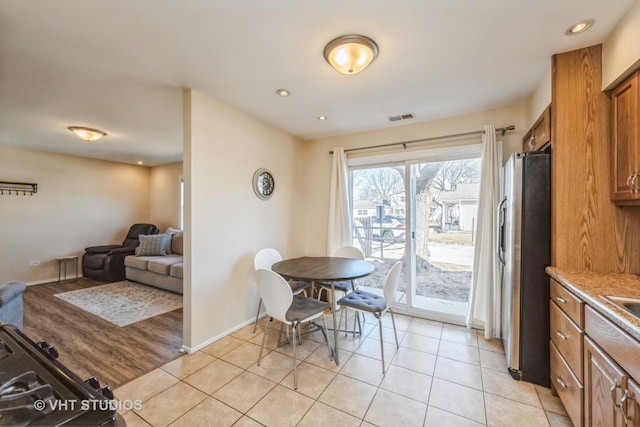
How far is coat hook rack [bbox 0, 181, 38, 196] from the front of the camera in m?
4.35

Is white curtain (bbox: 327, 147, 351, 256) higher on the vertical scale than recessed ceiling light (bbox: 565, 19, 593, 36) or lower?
lower

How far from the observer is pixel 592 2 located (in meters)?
1.43

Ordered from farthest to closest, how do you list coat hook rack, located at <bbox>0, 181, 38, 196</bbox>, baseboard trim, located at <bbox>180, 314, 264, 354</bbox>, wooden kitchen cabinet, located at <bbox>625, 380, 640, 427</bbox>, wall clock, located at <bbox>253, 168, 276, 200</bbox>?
coat hook rack, located at <bbox>0, 181, 38, 196</bbox>
wall clock, located at <bbox>253, 168, 276, 200</bbox>
baseboard trim, located at <bbox>180, 314, 264, 354</bbox>
wooden kitchen cabinet, located at <bbox>625, 380, 640, 427</bbox>

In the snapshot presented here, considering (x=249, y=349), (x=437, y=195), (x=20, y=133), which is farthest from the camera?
(x=20, y=133)

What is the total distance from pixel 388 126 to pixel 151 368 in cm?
354

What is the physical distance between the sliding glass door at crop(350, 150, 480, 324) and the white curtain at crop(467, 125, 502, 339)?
204 millimetres

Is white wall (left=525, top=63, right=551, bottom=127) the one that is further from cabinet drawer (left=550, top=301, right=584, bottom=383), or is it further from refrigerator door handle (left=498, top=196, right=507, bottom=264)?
cabinet drawer (left=550, top=301, right=584, bottom=383)

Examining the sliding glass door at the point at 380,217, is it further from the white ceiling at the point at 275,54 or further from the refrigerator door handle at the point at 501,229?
the refrigerator door handle at the point at 501,229

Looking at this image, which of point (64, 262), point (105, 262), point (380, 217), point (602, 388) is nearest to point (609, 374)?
point (602, 388)

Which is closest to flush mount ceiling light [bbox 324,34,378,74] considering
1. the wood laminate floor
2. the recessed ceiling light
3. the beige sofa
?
the recessed ceiling light

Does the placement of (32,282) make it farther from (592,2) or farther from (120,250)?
(592,2)

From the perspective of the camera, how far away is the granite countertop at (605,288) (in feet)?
3.46

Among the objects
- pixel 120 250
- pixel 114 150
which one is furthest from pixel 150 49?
pixel 120 250

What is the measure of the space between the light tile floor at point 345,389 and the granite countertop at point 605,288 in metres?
0.90
